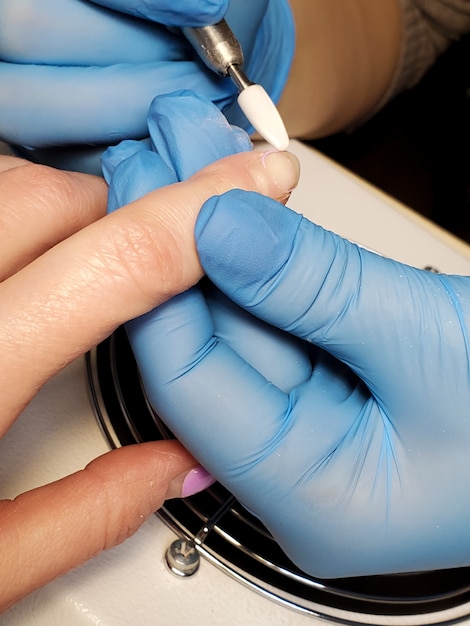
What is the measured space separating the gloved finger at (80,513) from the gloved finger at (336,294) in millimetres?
161

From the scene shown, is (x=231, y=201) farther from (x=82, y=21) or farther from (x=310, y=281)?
(x=82, y=21)

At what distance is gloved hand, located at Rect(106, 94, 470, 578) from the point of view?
1.47 ft

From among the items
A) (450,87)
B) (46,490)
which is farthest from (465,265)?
(450,87)

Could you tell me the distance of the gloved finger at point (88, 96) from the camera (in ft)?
1.88

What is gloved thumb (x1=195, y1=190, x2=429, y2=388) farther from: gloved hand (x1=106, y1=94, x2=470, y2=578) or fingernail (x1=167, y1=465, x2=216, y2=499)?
fingernail (x1=167, y1=465, x2=216, y2=499)

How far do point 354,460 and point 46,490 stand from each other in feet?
0.81

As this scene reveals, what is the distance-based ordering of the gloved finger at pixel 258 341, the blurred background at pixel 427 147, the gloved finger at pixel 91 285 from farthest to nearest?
the blurred background at pixel 427 147, the gloved finger at pixel 258 341, the gloved finger at pixel 91 285

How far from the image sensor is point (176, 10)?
1.70 feet

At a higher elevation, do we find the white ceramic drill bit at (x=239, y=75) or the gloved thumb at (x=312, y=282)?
the white ceramic drill bit at (x=239, y=75)

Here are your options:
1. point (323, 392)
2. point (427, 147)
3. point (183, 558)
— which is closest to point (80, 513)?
point (183, 558)

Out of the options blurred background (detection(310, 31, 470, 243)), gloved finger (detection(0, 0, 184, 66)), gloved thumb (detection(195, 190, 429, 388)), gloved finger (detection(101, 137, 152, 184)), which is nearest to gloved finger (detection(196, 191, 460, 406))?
gloved thumb (detection(195, 190, 429, 388))

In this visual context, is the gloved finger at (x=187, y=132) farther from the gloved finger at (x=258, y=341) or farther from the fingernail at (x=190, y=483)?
the fingernail at (x=190, y=483)

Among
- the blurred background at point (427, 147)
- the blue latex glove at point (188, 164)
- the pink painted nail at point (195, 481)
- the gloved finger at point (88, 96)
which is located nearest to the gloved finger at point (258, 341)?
the blue latex glove at point (188, 164)

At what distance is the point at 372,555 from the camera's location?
1.62 feet
